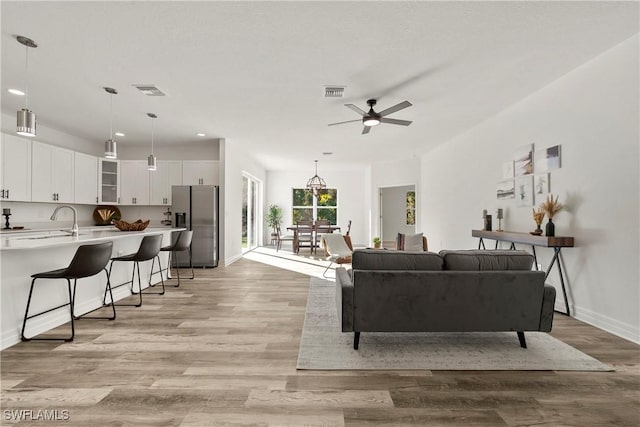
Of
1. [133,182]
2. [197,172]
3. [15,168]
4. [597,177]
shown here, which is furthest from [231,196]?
[597,177]

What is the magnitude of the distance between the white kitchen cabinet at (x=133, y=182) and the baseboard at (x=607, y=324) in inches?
294

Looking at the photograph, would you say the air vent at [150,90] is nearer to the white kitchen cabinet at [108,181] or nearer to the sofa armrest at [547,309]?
the white kitchen cabinet at [108,181]

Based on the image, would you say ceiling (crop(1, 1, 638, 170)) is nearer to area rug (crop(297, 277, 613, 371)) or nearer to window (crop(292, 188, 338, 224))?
area rug (crop(297, 277, 613, 371))

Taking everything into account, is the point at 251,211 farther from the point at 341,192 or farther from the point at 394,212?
the point at 394,212

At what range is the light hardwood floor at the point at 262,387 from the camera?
5.75 feet

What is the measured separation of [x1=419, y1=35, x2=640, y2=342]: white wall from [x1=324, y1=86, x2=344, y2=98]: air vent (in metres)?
2.49

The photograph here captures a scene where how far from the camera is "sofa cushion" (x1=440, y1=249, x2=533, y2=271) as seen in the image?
254 cm

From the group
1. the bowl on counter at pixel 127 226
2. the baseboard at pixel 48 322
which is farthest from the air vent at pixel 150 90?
the baseboard at pixel 48 322

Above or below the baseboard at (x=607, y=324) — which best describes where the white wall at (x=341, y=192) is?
above

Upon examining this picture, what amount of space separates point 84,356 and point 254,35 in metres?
2.94

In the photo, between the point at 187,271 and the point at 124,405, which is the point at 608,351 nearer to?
the point at 124,405

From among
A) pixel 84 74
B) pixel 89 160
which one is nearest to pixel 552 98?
pixel 84 74

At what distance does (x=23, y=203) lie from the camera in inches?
202

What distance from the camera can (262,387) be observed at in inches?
80.2
